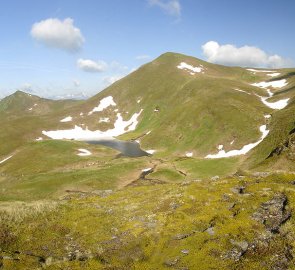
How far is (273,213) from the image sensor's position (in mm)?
28938

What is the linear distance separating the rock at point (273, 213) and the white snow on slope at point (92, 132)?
5344 inches

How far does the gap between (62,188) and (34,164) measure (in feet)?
124

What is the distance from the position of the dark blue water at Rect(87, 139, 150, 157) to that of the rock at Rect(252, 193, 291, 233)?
84.9m

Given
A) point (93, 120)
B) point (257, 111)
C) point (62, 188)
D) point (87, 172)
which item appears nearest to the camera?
point (62, 188)

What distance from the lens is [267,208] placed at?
30172 millimetres

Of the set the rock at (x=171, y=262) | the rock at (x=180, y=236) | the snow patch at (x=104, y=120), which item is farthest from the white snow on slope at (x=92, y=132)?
the rock at (x=171, y=262)

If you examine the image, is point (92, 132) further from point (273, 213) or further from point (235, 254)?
point (235, 254)

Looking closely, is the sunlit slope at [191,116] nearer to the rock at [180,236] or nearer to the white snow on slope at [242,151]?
the white snow on slope at [242,151]

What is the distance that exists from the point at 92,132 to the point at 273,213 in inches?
5968

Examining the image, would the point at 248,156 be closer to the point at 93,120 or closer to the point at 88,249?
the point at 88,249

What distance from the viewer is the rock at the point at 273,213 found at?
26.8 m

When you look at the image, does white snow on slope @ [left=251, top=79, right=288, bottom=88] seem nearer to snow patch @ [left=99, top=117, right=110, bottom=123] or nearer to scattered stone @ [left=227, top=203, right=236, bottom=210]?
snow patch @ [left=99, top=117, right=110, bottom=123]

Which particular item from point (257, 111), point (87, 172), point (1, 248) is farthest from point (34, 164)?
point (1, 248)

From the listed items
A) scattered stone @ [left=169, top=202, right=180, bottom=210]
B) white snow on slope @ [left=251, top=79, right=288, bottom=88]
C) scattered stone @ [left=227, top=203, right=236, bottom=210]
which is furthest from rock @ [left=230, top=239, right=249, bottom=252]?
white snow on slope @ [left=251, top=79, right=288, bottom=88]
